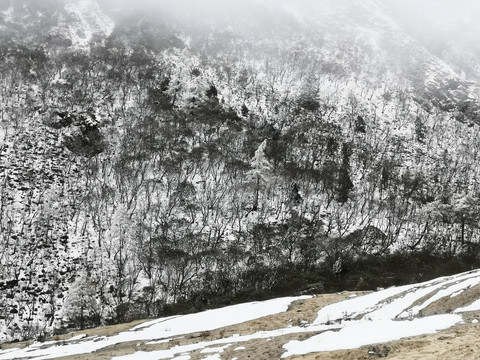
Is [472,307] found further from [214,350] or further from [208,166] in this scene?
[208,166]

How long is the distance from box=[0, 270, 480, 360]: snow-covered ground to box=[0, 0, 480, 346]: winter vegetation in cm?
274

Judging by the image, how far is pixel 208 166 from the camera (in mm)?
93438

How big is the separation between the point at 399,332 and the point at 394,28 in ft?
672

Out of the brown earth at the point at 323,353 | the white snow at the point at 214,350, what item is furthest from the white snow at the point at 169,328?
the white snow at the point at 214,350

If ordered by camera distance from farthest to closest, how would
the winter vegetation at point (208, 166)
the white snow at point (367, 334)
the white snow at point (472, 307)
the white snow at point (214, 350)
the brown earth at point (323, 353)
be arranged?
the winter vegetation at point (208, 166)
the white snow at point (472, 307)
the white snow at point (214, 350)
the white snow at point (367, 334)
the brown earth at point (323, 353)

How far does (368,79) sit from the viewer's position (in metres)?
148

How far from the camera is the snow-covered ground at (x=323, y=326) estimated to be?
13.3 m

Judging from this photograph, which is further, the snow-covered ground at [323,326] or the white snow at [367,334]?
the snow-covered ground at [323,326]

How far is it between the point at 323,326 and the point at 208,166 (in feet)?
256

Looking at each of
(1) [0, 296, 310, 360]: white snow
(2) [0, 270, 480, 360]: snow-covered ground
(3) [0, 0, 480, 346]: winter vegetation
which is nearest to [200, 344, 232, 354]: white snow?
(2) [0, 270, 480, 360]: snow-covered ground

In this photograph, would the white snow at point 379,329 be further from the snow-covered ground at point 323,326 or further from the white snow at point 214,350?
the white snow at point 214,350

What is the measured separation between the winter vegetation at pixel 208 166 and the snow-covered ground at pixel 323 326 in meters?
2.74

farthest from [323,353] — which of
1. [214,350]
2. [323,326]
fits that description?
[214,350]

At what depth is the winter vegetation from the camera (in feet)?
208
